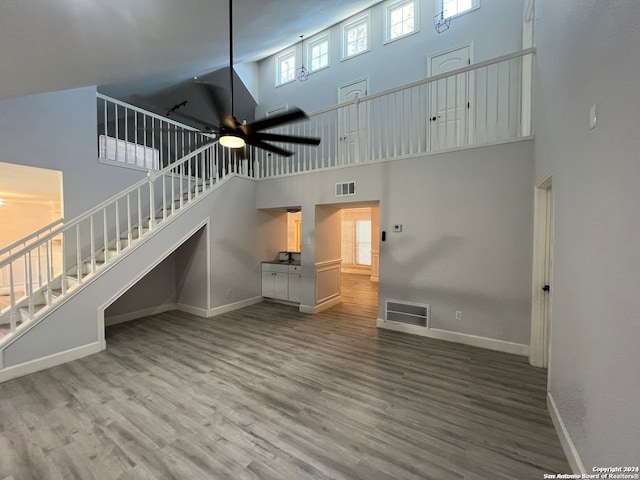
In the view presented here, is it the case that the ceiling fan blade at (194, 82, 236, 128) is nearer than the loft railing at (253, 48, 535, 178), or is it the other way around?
the ceiling fan blade at (194, 82, 236, 128)

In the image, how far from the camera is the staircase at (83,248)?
3.03 metres

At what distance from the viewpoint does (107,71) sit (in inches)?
132

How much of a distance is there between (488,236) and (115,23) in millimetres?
4575

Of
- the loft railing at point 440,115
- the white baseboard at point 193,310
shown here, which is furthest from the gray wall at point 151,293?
the loft railing at point 440,115

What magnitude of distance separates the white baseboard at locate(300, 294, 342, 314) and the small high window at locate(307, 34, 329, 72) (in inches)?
227

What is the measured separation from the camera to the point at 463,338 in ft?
12.4

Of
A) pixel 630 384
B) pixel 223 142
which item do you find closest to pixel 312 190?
pixel 223 142

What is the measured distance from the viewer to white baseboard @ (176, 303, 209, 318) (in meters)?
5.05

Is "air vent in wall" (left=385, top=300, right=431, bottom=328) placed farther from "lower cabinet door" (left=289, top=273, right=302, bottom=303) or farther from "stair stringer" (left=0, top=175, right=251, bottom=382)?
"stair stringer" (left=0, top=175, right=251, bottom=382)

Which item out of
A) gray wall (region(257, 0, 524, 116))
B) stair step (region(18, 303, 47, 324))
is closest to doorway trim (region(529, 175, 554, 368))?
gray wall (region(257, 0, 524, 116))

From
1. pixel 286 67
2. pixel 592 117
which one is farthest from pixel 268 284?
pixel 286 67

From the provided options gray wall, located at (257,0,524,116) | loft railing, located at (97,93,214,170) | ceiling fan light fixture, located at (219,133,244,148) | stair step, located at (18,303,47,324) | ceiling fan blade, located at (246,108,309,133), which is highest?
gray wall, located at (257,0,524,116)

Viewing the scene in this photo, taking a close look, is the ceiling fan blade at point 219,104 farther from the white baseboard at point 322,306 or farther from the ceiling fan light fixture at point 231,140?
the white baseboard at point 322,306

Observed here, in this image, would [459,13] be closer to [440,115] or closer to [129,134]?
[440,115]
